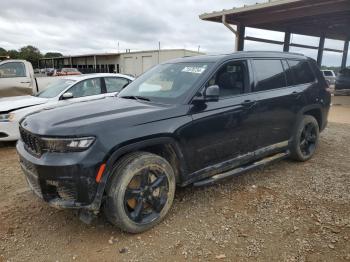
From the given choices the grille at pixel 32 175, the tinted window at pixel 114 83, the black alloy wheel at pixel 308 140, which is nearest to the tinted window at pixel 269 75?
the black alloy wheel at pixel 308 140

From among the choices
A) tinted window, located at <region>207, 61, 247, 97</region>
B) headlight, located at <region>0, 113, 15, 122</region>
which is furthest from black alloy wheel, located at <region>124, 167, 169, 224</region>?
headlight, located at <region>0, 113, 15, 122</region>

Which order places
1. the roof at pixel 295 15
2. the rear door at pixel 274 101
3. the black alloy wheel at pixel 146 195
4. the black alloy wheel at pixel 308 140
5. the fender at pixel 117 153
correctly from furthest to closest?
the roof at pixel 295 15
the black alloy wheel at pixel 308 140
the rear door at pixel 274 101
the black alloy wheel at pixel 146 195
the fender at pixel 117 153

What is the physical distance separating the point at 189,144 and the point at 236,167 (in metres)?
1.06

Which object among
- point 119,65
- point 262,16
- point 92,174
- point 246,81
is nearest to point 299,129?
point 246,81

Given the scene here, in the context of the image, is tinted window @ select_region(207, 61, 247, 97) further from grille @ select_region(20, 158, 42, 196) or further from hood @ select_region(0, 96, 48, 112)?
hood @ select_region(0, 96, 48, 112)

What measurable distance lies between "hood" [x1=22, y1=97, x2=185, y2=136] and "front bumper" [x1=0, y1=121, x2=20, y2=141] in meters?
3.30

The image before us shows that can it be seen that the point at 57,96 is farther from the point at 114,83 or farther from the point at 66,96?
the point at 114,83

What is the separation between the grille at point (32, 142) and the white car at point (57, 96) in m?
2.85

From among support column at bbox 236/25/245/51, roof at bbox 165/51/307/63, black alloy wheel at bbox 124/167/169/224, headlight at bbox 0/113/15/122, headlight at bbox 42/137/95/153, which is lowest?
black alloy wheel at bbox 124/167/169/224

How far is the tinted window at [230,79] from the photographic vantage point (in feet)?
12.5

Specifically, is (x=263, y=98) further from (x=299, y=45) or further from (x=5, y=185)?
(x=299, y=45)

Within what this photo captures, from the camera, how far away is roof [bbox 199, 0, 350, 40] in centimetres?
1187

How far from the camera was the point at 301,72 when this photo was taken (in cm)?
507

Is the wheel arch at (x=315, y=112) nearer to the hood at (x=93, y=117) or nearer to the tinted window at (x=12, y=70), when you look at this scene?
the hood at (x=93, y=117)
